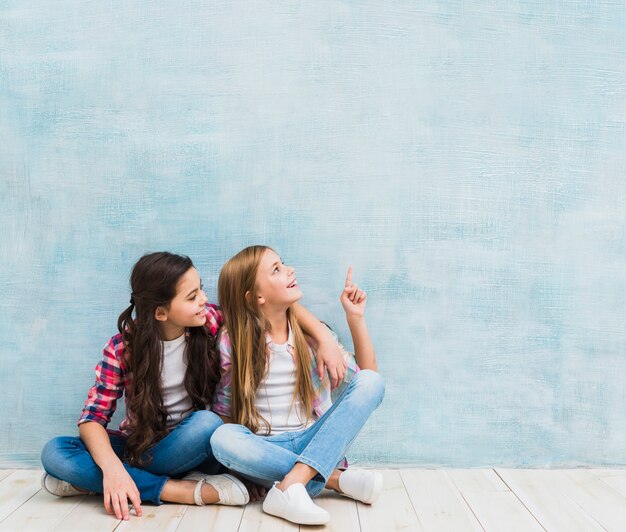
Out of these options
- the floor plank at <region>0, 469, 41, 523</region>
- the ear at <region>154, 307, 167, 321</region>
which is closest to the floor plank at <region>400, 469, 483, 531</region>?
the ear at <region>154, 307, 167, 321</region>

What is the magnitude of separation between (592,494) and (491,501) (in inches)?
9.4

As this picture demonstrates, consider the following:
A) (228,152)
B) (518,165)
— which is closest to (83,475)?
(228,152)

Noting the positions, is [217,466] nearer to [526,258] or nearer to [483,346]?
[483,346]

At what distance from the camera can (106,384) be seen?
64.3 inches

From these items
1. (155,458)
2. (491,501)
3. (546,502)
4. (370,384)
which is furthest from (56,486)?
(546,502)

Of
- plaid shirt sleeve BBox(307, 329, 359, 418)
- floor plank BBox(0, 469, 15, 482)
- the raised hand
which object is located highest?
the raised hand

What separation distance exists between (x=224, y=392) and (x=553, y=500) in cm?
75

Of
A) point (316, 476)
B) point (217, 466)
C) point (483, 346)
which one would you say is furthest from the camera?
point (483, 346)

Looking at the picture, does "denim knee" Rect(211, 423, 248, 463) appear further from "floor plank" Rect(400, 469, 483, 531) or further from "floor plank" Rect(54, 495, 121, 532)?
"floor plank" Rect(400, 469, 483, 531)

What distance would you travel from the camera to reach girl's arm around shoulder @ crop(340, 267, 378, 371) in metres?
1.71

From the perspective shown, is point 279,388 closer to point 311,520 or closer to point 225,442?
point 225,442

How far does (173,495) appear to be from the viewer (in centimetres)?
157

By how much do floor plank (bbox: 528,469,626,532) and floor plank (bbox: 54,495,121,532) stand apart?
94 cm

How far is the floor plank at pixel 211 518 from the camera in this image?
142cm
